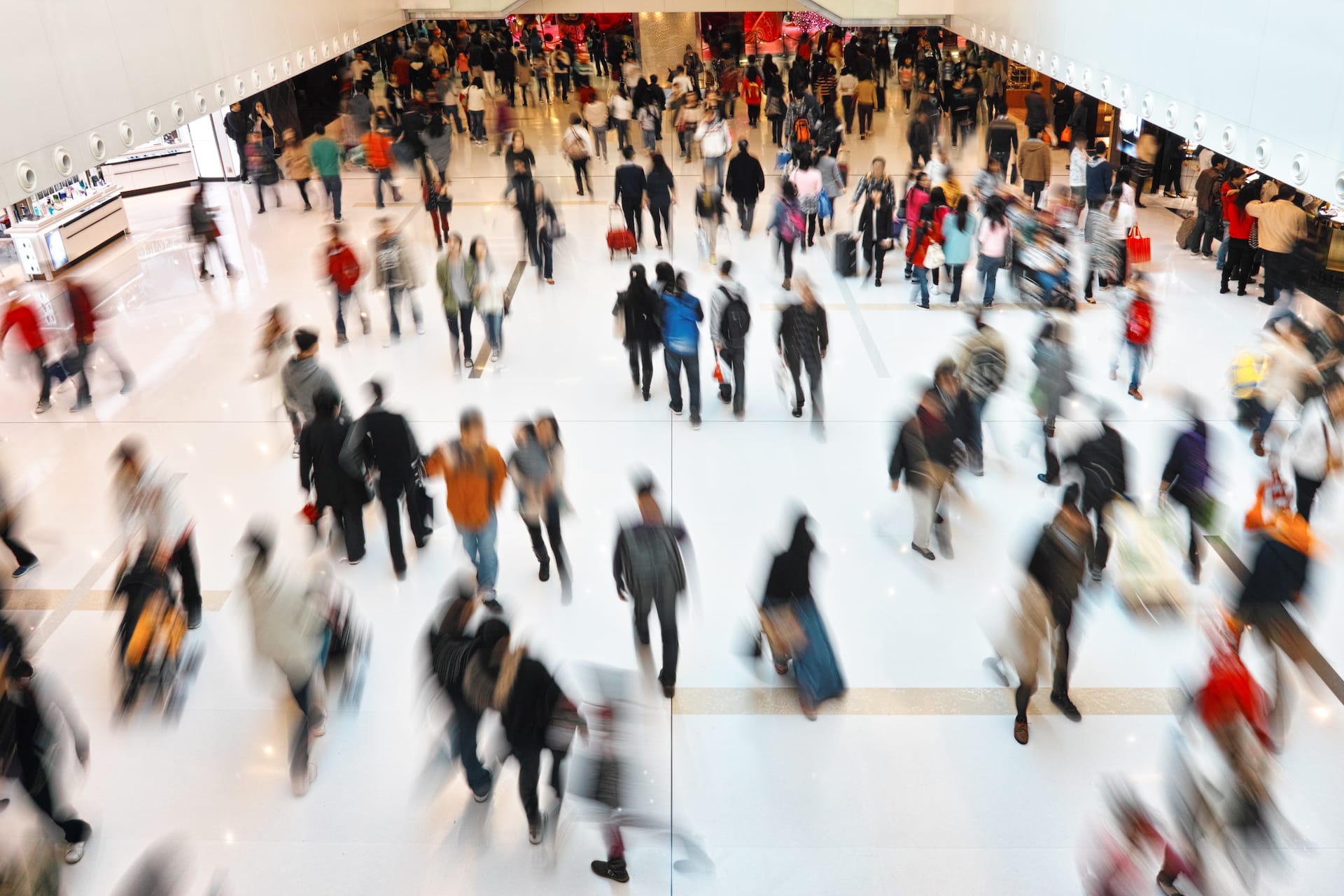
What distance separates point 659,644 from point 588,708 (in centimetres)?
78

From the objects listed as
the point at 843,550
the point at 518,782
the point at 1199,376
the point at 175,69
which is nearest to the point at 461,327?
the point at 175,69

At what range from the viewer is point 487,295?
10031 millimetres

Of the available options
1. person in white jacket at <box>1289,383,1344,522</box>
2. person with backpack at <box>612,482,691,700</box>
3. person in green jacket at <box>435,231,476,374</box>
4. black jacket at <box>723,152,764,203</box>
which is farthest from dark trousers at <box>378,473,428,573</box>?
black jacket at <box>723,152,764,203</box>

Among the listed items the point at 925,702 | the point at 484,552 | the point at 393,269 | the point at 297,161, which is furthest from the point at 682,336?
the point at 297,161

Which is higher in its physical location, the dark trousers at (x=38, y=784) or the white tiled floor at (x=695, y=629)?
the dark trousers at (x=38, y=784)

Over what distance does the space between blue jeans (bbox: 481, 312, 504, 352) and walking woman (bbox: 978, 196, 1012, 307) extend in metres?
→ 5.44

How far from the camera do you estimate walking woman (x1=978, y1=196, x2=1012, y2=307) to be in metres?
11.0

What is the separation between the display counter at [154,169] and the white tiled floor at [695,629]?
7369 millimetres

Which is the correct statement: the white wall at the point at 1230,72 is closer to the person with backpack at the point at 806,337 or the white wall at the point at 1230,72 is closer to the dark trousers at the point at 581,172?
the person with backpack at the point at 806,337

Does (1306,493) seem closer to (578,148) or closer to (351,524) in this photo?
(351,524)

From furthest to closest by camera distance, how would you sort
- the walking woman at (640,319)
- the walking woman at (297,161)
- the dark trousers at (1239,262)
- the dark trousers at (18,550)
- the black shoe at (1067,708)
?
the walking woman at (297,161) → the dark trousers at (1239,262) → the walking woman at (640,319) → the dark trousers at (18,550) → the black shoe at (1067,708)

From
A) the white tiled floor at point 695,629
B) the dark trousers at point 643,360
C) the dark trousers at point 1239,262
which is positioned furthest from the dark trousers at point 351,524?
the dark trousers at point 1239,262

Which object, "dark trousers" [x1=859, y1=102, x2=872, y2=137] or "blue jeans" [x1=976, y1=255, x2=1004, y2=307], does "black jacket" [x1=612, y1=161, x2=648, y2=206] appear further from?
"dark trousers" [x1=859, y1=102, x2=872, y2=137]

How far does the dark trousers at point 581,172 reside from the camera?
16750 mm
